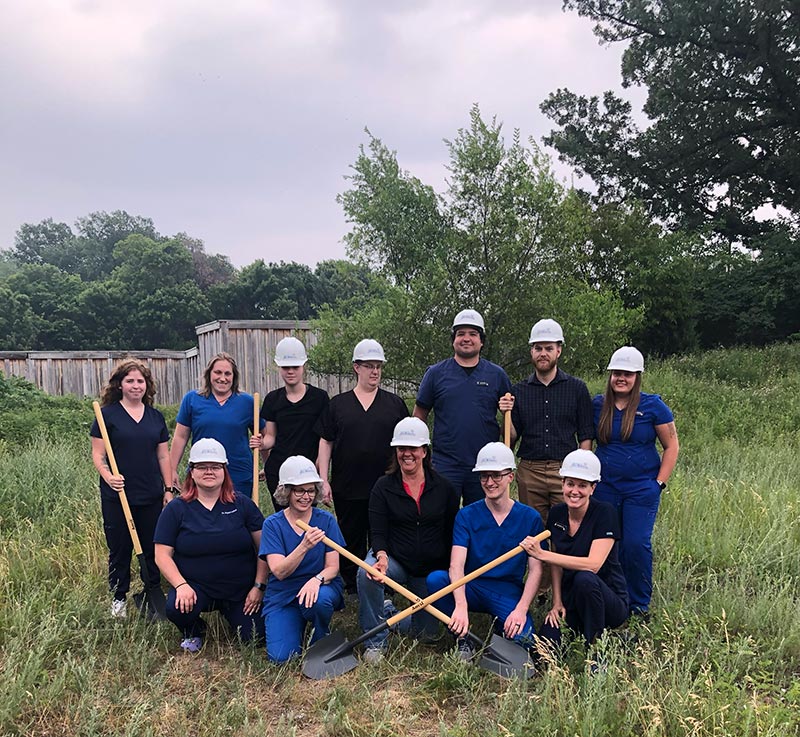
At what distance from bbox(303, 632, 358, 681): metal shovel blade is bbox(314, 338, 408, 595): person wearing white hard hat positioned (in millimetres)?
916

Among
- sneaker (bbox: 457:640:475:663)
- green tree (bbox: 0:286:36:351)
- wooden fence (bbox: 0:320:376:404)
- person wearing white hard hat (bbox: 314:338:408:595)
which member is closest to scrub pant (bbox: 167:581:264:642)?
person wearing white hard hat (bbox: 314:338:408:595)

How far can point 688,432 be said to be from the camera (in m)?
10.1

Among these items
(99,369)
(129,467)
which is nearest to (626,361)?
(129,467)

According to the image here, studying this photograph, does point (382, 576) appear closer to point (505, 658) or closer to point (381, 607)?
point (381, 607)

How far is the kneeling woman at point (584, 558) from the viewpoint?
11.9 ft

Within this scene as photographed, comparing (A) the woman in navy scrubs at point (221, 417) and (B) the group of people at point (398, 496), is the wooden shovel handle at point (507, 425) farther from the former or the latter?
(A) the woman in navy scrubs at point (221, 417)

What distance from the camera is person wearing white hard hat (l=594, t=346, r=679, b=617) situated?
400cm

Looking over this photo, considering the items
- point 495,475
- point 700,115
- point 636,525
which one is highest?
point 700,115

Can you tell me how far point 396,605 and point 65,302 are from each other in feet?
107

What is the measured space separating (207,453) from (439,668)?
178cm

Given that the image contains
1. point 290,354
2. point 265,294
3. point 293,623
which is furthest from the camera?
point 265,294

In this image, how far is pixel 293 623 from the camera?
3994 mm

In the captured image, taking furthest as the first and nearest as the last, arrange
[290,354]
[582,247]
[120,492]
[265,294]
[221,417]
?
[265,294] → [582,247] → [290,354] → [221,417] → [120,492]

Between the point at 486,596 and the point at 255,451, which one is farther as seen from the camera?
the point at 255,451
